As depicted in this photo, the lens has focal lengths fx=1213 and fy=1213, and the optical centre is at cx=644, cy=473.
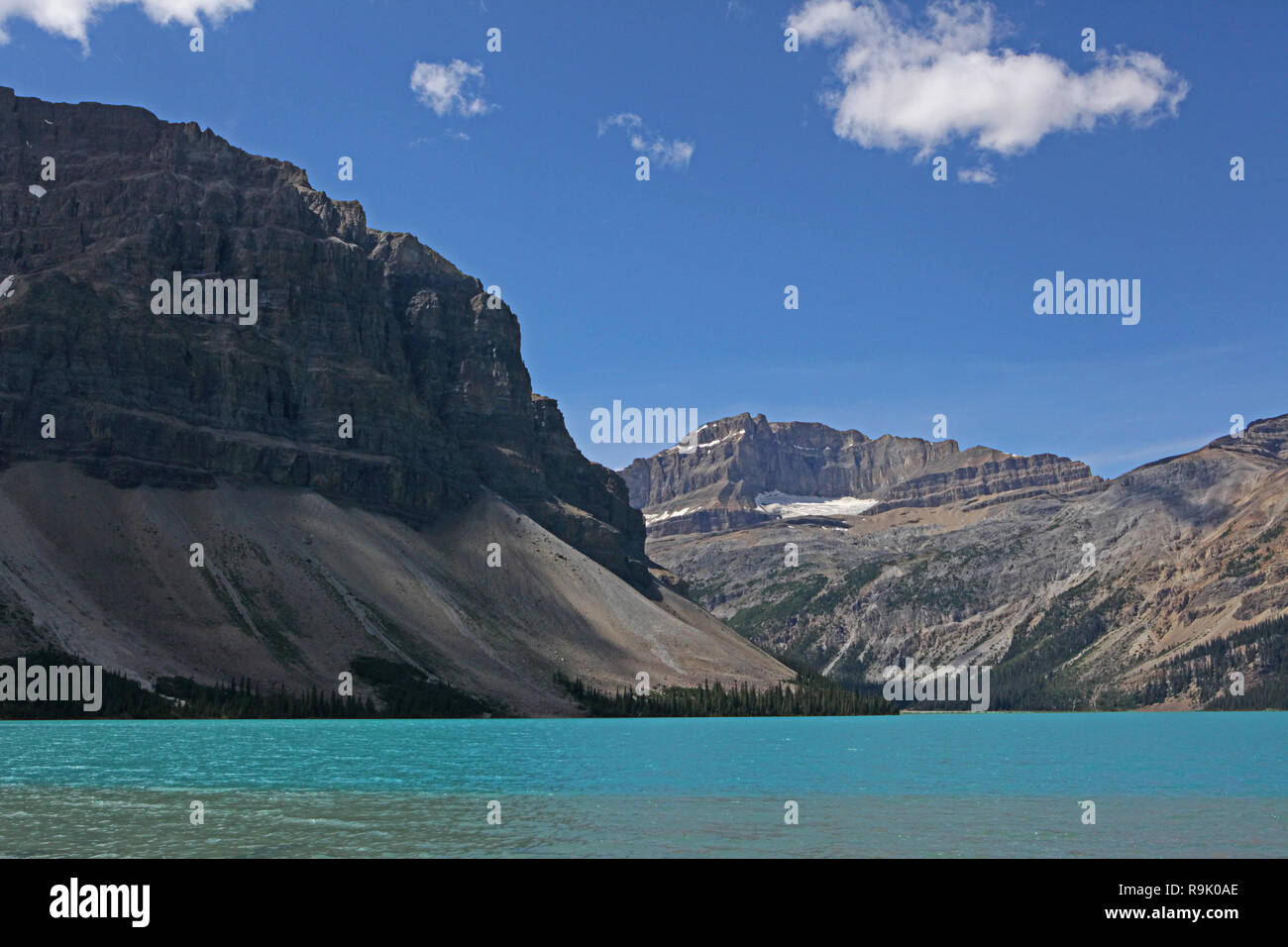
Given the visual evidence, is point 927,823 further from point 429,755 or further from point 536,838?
point 429,755

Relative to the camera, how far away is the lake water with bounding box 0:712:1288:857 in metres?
56.3

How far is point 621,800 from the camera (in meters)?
76.9

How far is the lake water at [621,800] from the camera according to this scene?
56.3 metres

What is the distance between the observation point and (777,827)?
6266 centimetres
